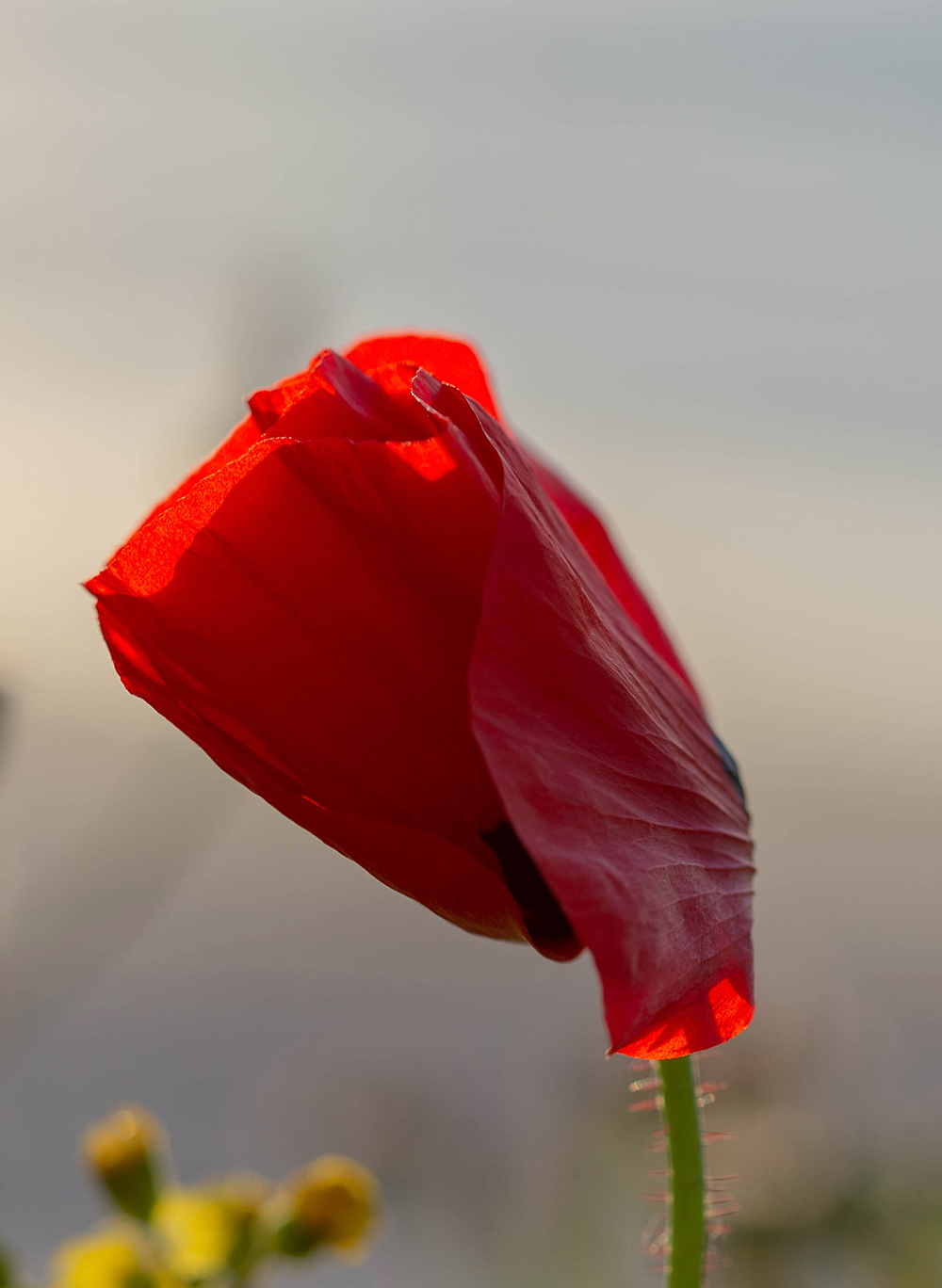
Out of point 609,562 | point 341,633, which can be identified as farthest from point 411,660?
point 609,562

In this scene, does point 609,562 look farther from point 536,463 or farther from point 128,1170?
point 128,1170

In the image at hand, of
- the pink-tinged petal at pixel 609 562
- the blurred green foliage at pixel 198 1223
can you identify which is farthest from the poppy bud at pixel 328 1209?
the pink-tinged petal at pixel 609 562

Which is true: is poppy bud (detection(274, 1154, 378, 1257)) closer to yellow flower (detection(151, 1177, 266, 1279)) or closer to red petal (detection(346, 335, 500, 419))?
yellow flower (detection(151, 1177, 266, 1279))

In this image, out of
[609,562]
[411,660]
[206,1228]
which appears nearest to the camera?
[411,660]

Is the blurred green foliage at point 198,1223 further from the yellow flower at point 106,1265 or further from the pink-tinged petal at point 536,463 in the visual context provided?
the pink-tinged petal at point 536,463

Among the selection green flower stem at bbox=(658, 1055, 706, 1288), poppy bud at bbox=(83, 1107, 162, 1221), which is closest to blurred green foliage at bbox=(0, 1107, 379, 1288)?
poppy bud at bbox=(83, 1107, 162, 1221)

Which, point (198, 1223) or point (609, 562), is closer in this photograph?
point (609, 562)
